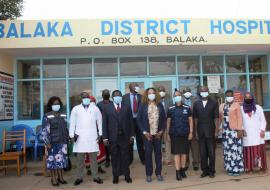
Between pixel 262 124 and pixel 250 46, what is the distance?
4064 mm

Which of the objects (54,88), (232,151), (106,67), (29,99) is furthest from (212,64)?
(29,99)

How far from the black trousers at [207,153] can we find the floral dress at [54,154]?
2.78m

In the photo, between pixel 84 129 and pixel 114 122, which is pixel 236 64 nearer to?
pixel 114 122

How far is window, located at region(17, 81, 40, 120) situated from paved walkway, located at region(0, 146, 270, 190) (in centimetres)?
339

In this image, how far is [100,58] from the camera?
11.8 m

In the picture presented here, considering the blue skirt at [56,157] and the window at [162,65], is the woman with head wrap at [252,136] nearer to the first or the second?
the blue skirt at [56,157]

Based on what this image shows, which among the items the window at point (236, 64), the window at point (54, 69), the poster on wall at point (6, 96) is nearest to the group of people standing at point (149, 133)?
the poster on wall at point (6, 96)

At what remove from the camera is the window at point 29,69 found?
11695 mm

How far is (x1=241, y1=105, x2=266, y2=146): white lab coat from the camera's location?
25.3ft

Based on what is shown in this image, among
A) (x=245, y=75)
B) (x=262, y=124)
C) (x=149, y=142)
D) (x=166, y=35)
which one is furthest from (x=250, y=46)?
(x=149, y=142)

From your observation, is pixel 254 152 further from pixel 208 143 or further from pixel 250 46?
pixel 250 46

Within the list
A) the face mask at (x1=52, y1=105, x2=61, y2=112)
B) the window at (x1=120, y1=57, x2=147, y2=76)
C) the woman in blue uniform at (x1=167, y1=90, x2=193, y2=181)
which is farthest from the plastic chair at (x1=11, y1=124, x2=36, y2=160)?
the woman in blue uniform at (x1=167, y1=90, x2=193, y2=181)

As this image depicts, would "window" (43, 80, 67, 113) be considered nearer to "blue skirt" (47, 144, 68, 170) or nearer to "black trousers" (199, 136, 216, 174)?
"blue skirt" (47, 144, 68, 170)

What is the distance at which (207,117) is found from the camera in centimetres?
751
